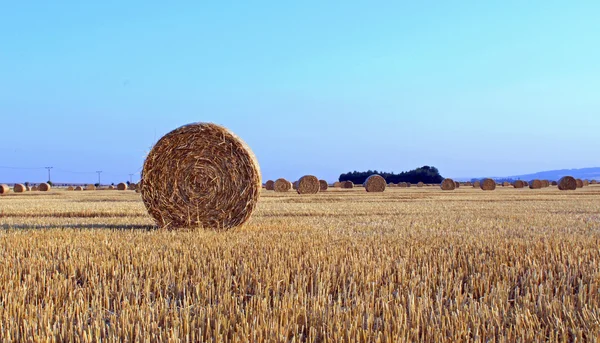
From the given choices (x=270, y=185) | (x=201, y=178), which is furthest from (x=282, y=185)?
(x=201, y=178)

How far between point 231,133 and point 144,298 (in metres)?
5.77

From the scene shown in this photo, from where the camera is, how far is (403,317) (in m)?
3.37

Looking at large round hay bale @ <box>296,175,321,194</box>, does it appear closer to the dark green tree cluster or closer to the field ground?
the field ground

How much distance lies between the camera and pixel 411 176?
71.1m

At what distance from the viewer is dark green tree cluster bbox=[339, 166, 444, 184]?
6969 cm

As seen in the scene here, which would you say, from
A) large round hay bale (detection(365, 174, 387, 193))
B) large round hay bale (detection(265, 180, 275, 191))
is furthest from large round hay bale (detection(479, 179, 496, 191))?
large round hay bale (detection(265, 180, 275, 191))

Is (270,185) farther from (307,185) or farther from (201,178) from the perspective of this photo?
(201,178)

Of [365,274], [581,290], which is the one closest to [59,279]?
[365,274]

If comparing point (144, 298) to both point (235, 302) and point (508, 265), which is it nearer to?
point (235, 302)

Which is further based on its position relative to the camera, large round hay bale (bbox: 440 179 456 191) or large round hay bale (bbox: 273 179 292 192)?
large round hay bale (bbox: 440 179 456 191)

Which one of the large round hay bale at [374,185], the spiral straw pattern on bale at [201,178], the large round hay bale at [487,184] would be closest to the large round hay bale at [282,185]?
the large round hay bale at [374,185]

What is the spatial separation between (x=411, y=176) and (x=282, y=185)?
39.5 metres

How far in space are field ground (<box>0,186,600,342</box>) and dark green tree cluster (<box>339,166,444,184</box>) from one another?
2493 inches

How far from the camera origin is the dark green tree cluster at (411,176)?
69.7m
